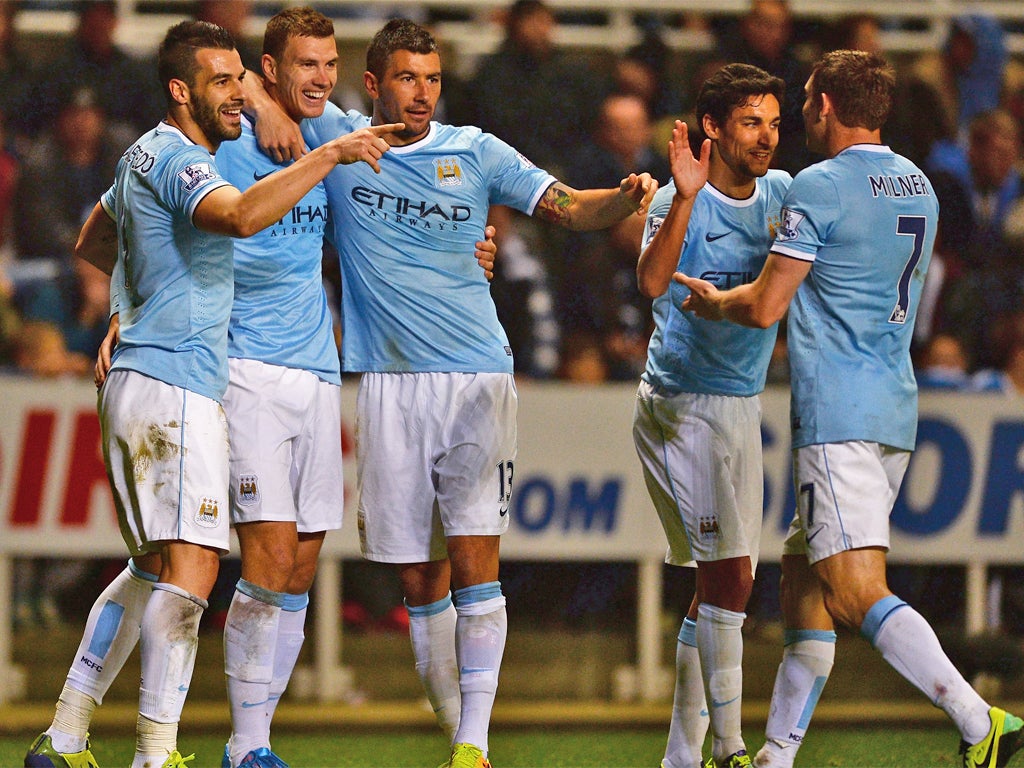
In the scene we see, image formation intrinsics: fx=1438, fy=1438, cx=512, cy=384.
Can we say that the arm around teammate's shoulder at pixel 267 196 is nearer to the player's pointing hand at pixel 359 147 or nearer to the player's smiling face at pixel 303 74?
the player's pointing hand at pixel 359 147

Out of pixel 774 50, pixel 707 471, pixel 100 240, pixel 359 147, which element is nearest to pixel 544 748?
pixel 707 471

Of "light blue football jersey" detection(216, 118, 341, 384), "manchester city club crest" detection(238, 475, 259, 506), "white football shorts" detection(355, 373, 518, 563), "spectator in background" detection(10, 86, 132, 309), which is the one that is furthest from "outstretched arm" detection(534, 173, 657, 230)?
"spectator in background" detection(10, 86, 132, 309)

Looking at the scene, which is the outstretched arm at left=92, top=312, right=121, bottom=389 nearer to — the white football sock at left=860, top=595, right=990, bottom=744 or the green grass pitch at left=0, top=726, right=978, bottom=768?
the green grass pitch at left=0, top=726, right=978, bottom=768

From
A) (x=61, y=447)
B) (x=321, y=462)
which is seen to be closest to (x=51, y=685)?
(x=61, y=447)

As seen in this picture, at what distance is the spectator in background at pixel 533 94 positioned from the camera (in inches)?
318

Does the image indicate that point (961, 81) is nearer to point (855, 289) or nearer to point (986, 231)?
point (986, 231)

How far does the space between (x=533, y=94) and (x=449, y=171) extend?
338 cm

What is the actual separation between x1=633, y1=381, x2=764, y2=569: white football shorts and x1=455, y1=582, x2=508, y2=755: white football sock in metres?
0.69

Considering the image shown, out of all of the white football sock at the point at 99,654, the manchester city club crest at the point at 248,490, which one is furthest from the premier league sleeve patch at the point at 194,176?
the white football sock at the point at 99,654

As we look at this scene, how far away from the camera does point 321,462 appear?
195 inches

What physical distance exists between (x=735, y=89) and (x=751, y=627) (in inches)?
135

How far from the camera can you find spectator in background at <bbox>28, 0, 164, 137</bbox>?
802cm

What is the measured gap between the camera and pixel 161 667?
4176mm

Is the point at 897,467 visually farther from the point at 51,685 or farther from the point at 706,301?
the point at 51,685
